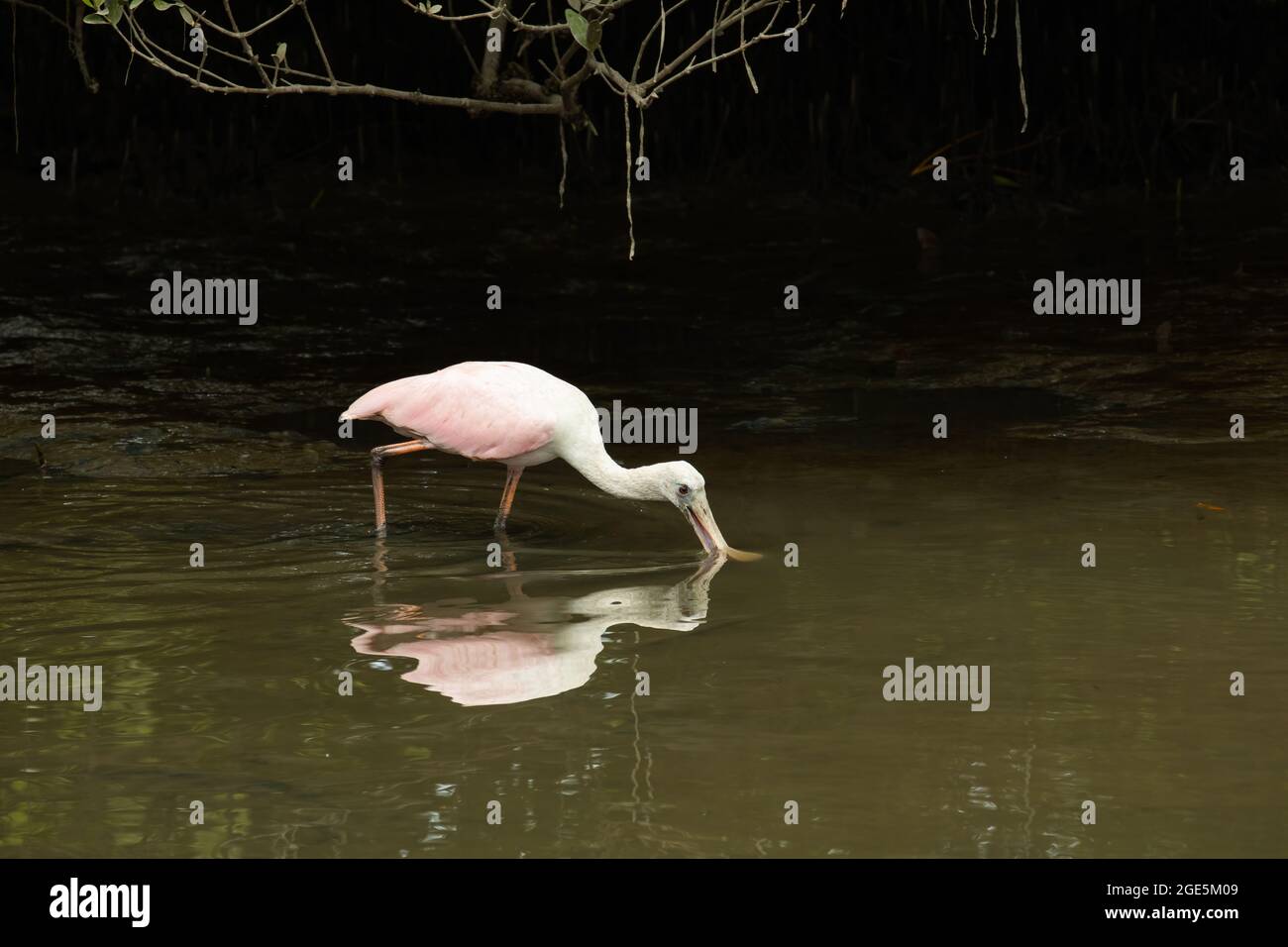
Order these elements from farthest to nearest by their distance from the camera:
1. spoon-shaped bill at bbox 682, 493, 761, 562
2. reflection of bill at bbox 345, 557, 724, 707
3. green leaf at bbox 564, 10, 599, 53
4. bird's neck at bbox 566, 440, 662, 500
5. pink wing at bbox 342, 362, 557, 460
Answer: pink wing at bbox 342, 362, 557, 460
bird's neck at bbox 566, 440, 662, 500
spoon-shaped bill at bbox 682, 493, 761, 562
green leaf at bbox 564, 10, 599, 53
reflection of bill at bbox 345, 557, 724, 707

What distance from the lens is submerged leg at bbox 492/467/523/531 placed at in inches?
309

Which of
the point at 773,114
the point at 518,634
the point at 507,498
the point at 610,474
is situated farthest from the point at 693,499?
the point at 773,114

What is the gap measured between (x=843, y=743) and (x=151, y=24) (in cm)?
1246

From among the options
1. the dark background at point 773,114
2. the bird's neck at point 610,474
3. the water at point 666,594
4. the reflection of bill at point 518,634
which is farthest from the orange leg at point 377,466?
the dark background at point 773,114

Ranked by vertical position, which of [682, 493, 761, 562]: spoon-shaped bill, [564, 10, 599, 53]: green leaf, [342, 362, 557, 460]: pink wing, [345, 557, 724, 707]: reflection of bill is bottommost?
[345, 557, 724, 707]: reflection of bill

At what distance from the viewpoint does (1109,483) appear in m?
8.45

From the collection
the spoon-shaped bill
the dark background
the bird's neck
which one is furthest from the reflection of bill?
the dark background

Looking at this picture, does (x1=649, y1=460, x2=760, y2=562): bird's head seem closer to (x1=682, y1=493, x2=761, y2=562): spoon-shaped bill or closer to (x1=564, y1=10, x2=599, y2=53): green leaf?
(x1=682, y1=493, x2=761, y2=562): spoon-shaped bill

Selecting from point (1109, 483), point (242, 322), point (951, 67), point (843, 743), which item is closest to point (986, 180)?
point (951, 67)

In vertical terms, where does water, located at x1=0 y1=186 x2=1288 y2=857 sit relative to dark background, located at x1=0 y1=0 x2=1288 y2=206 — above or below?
below

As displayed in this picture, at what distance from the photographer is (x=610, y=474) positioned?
25.8 feet

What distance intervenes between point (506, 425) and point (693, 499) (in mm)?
893

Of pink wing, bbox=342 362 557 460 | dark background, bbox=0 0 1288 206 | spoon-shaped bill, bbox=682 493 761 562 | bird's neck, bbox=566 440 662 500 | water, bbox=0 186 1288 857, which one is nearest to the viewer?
water, bbox=0 186 1288 857

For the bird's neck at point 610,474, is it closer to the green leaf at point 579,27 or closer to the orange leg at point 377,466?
the orange leg at point 377,466
